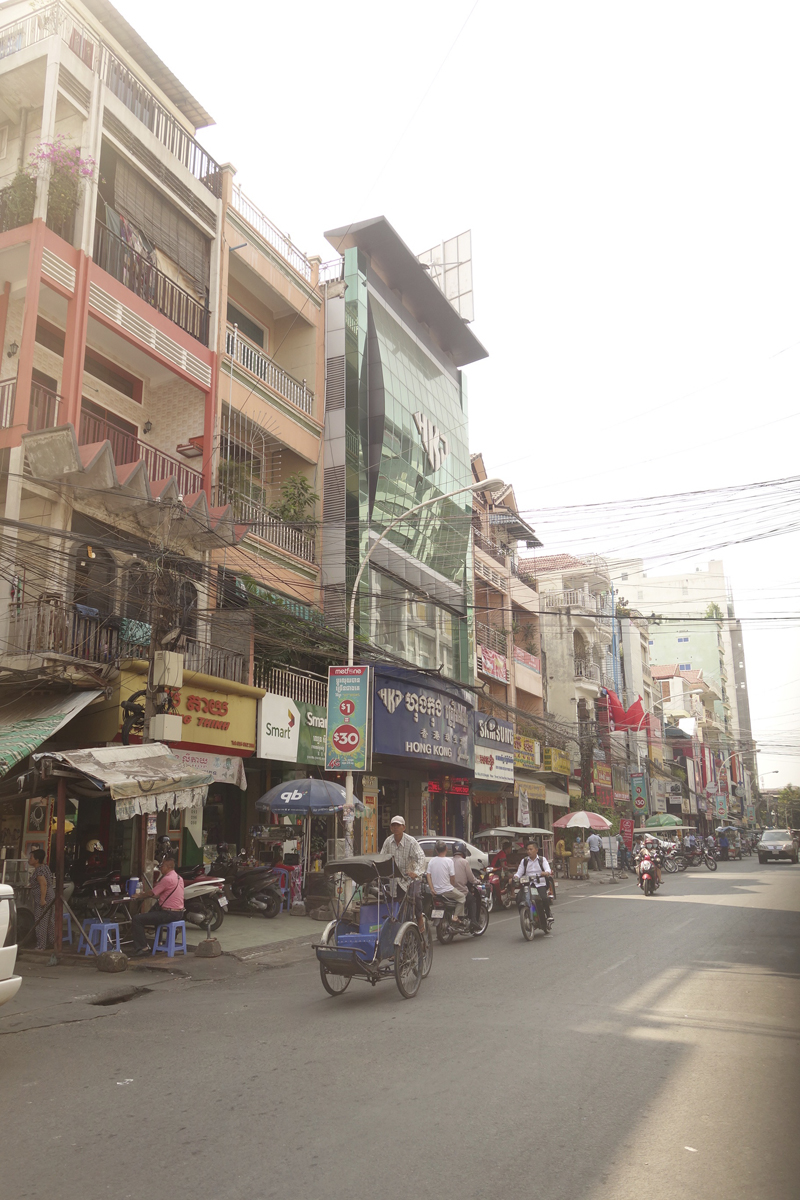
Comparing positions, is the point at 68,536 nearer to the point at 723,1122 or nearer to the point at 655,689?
the point at 723,1122

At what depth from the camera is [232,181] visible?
73.3 ft

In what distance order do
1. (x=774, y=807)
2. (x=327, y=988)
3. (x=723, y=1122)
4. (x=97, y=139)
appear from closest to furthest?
(x=723, y=1122) < (x=327, y=988) < (x=97, y=139) < (x=774, y=807)

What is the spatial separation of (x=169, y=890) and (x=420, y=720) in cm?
1389

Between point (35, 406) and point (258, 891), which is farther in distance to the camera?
point (258, 891)

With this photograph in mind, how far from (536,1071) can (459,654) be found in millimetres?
26412

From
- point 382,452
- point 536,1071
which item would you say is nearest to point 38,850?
point 536,1071

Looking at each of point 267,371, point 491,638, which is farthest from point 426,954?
point 491,638

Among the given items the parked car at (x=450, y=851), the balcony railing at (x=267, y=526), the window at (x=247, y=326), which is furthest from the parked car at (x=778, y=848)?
the window at (x=247, y=326)

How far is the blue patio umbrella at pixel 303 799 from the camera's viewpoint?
1800 cm

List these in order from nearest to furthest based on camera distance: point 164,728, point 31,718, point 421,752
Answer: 1. point 164,728
2. point 31,718
3. point 421,752

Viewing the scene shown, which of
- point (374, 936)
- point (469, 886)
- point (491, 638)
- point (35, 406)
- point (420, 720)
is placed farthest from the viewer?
point (491, 638)

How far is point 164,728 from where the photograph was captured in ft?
47.2

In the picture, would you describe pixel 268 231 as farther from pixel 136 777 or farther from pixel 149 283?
pixel 136 777

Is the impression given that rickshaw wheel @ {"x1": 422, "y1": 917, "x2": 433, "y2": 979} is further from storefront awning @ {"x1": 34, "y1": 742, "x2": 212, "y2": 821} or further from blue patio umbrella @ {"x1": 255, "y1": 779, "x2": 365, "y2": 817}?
blue patio umbrella @ {"x1": 255, "y1": 779, "x2": 365, "y2": 817}
